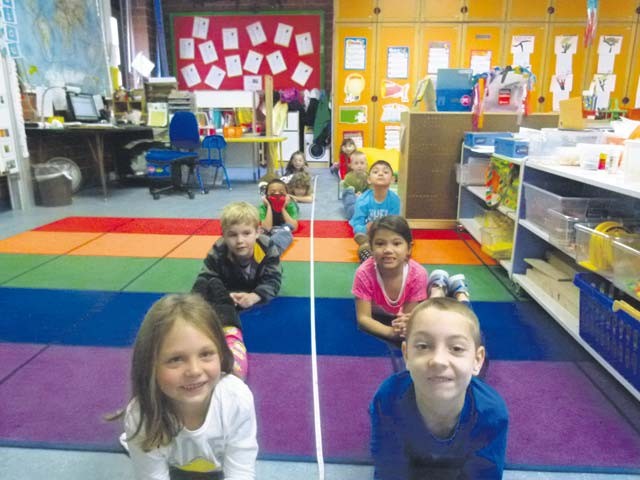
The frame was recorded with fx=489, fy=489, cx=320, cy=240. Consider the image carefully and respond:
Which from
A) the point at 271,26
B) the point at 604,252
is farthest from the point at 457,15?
the point at 604,252

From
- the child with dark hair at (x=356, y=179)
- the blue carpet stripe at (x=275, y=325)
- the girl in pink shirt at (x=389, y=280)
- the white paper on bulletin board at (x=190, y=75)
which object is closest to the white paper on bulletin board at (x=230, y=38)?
the white paper on bulletin board at (x=190, y=75)

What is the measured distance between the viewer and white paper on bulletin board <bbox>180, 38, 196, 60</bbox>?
9.00 m

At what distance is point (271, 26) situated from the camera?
8859 millimetres

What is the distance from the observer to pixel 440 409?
1.15 metres

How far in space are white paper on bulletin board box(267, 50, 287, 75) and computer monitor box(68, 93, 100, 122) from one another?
12.3ft

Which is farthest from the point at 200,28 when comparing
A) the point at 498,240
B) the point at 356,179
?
→ the point at 498,240

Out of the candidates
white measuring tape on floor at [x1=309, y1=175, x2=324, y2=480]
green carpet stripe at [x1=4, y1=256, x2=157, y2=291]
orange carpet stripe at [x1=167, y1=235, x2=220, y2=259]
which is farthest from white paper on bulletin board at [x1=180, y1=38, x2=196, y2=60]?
white measuring tape on floor at [x1=309, y1=175, x2=324, y2=480]

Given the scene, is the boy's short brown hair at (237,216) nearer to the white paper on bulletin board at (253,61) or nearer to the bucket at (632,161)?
the bucket at (632,161)

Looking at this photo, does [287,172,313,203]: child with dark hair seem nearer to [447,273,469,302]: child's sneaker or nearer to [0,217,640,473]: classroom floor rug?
[0,217,640,473]: classroom floor rug

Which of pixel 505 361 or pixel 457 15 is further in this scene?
pixel 457 15

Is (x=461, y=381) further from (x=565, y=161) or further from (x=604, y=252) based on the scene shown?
(x=565, y=161)

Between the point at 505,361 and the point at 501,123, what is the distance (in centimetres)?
260

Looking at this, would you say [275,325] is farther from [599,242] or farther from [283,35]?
[283,35]

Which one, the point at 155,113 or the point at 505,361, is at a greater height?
the point at 155,113
